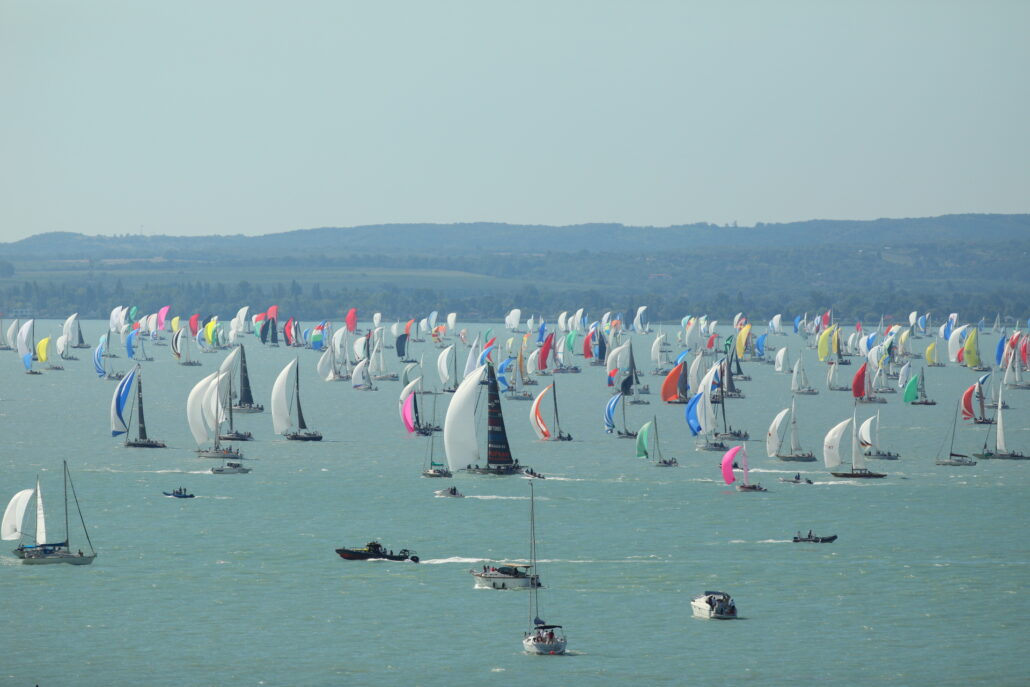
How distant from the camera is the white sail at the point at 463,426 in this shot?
95.1 meters

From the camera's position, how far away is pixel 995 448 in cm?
12356

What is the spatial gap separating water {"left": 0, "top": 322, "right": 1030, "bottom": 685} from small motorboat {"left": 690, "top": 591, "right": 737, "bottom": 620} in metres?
0.68

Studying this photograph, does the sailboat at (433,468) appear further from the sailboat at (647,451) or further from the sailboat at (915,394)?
the sailboat at (915,394)

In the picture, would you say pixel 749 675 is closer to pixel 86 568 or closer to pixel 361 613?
pixel 361 613

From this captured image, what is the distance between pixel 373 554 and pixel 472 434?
70.1 ft

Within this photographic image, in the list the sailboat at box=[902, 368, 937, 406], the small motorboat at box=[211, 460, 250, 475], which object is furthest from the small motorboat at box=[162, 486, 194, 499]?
the sailboat at box=[902, 368, 937, 406]

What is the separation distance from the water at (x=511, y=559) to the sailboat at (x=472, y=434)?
6.72ft

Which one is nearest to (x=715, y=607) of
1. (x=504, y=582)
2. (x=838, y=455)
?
(x=504, y=582)

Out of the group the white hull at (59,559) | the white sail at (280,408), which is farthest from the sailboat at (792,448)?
the white hull at (59,559)

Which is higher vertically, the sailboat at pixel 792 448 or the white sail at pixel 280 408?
the white sail at pixel 280 408

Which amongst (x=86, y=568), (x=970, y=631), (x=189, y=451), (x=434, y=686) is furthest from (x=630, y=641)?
(x=189, y=451)

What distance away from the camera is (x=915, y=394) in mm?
151125

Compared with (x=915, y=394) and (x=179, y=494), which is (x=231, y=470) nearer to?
(x=179, y=494)

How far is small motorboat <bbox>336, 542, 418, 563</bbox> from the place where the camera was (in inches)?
2992
